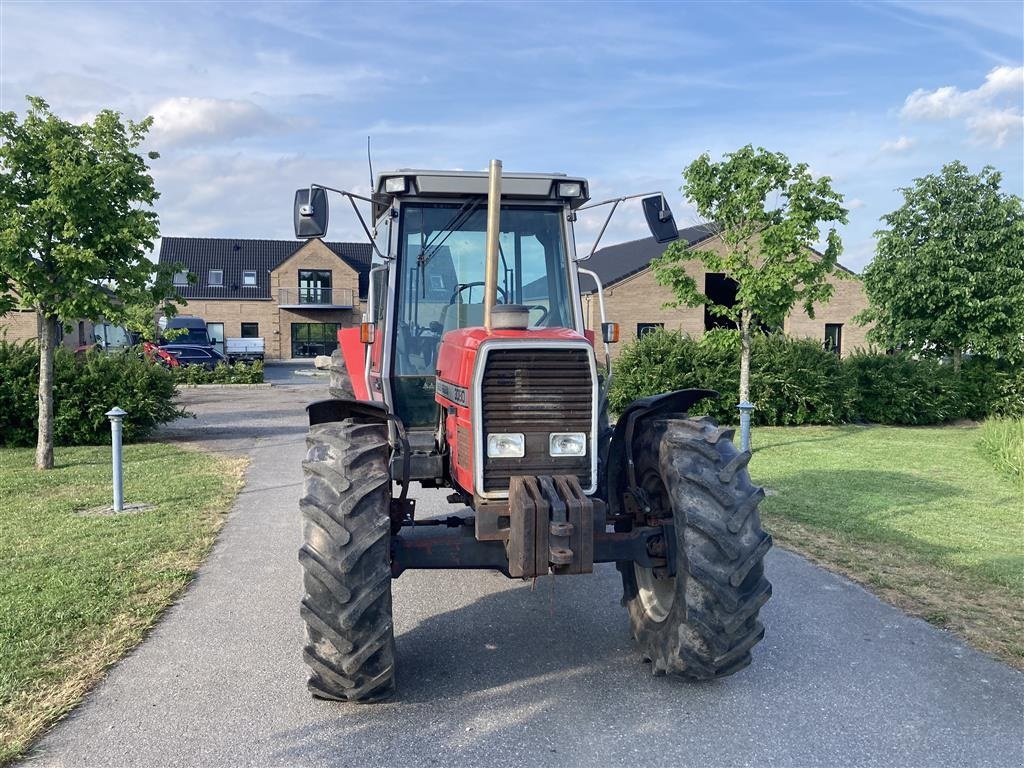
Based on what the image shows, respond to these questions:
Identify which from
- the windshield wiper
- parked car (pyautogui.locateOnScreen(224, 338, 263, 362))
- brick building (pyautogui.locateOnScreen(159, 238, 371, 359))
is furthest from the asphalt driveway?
brick building (pyautogui.locateOnScreen(159, 238, 371, 359))

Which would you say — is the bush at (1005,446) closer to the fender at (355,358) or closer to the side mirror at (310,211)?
the fender at (355,358)

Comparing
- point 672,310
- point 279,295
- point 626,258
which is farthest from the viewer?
point 279,295

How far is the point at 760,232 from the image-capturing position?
11.6 metres

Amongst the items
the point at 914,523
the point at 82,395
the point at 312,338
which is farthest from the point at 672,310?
the point at 312,338

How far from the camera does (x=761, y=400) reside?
16219 millimetres

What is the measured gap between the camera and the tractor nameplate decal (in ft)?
14.4

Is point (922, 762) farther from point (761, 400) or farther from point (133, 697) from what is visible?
point (761, 400)

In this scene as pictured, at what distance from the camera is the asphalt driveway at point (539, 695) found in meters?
3.59

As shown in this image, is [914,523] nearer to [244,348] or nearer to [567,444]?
[567,444]

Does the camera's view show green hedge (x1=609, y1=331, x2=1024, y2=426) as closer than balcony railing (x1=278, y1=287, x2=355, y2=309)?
Yes

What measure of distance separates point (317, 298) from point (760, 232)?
39.4 metres

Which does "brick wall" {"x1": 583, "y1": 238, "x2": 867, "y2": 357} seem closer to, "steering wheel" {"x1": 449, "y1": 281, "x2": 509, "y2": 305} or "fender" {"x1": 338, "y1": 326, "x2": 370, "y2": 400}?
"fender" {"x1": 338, "y1": 326, "x2": 370, "y2": 400}

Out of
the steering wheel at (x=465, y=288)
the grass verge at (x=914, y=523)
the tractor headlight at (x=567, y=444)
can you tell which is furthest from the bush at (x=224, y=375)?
the tractor headlight at (x=567, y=444)

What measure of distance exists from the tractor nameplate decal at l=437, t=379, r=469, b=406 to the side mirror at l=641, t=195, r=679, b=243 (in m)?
1.64
